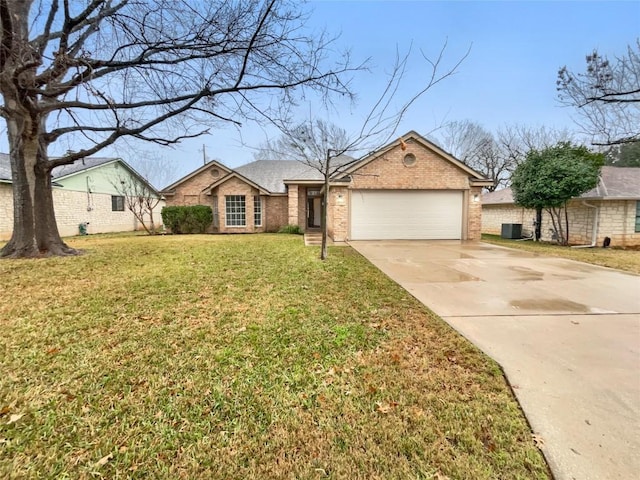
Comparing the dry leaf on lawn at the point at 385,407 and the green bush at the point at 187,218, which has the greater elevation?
the green bush at the point at 187,218

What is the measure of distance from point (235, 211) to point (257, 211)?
4.29 feet

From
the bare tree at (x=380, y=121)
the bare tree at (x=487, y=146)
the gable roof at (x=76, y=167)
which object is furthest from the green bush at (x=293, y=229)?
the bare tree at (x=487, y=146)

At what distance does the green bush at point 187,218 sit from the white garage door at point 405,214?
9201mm

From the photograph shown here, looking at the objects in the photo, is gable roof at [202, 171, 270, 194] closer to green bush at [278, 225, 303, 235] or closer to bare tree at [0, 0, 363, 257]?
green bush at [278, 225, 303, 235]

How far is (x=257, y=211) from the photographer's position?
18.9 m

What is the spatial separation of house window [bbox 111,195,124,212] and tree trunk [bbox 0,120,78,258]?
14.1 metres

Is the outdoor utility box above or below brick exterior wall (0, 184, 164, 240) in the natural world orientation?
below

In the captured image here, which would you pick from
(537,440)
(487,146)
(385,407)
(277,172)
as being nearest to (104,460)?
(385,407)

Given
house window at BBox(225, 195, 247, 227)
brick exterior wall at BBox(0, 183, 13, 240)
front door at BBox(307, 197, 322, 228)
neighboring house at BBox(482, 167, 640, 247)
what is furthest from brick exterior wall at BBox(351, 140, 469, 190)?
brick exterior wall at BBox(0, 183, 13, 240)

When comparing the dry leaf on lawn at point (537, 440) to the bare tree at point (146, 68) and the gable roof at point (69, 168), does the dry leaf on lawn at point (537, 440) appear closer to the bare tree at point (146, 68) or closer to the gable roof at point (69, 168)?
the bare tree at point (146, 68)

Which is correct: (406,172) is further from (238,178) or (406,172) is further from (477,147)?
(477,147)

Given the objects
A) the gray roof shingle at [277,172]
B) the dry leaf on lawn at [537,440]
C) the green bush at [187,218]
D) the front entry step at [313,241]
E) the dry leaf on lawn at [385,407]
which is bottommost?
the dry leaf on lawn at [537,440]

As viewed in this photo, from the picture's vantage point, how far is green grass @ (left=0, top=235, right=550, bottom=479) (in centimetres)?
199

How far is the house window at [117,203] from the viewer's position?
2147 centimetres
